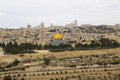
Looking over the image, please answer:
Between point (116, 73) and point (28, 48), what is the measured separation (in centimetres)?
5382

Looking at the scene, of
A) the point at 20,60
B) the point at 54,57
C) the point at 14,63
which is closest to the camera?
the point at 14,63

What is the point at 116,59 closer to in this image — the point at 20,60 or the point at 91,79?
the point at 20,60

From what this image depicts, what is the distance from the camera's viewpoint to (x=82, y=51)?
98.4 m

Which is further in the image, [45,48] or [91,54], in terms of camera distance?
[45,48]

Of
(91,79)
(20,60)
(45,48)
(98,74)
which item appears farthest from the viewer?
(45,48)

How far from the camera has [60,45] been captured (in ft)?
363

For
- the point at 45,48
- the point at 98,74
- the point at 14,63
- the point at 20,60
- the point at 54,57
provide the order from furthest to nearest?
the point at 45,48
the point at 54,57
the point at 20,60
the point at 14,63
the point at 98,74

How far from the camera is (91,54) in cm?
9500

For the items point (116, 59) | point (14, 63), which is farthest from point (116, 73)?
point (14, 63)

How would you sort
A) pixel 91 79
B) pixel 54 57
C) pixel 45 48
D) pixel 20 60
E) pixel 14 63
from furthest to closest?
pixel 45 48, pixel 54 57, pixel 20 60, pixel 14 63, pixel 91 79

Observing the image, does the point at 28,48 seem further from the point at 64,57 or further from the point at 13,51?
the point at 64,57

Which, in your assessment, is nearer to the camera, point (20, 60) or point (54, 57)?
point (20, 60)

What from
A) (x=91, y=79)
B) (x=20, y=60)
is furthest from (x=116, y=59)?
(x=91, y=79)

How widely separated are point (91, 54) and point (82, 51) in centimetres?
403
